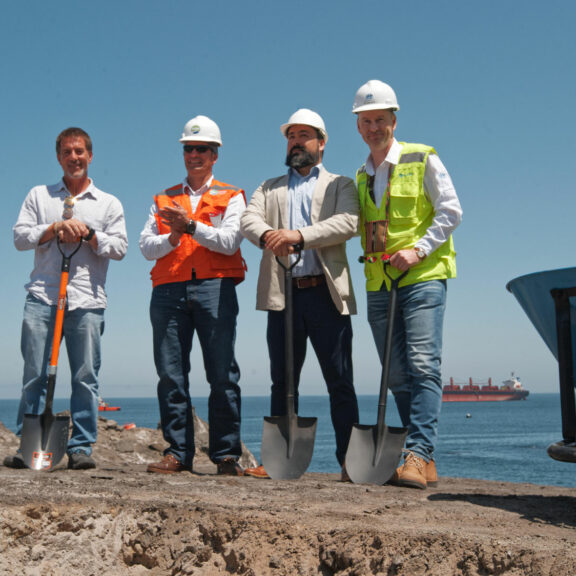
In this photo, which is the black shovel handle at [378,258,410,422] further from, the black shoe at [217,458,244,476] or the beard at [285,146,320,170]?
the black shoe at [217,458,244,476]

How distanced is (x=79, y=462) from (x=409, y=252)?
8.79ft

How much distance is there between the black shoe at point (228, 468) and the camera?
4.69 meters

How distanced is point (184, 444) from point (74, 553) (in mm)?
1498

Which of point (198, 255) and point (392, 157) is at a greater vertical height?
point (392, 157)

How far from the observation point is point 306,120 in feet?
15.1

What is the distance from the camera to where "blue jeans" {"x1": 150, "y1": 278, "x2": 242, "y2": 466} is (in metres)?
4.68

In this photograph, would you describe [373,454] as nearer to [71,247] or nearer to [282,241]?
[282,241]

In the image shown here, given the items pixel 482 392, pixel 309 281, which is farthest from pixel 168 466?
pixel 482 392

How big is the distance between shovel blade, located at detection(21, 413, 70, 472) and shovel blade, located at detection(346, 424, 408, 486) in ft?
6.45

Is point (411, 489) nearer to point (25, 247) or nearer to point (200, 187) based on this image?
point (200, 187)

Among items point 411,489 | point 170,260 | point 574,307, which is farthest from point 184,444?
point 574,307

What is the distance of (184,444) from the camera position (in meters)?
4.79

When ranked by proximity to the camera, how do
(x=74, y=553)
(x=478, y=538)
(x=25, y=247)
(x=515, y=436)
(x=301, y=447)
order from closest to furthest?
(x=478, y=538) < (x=74, y=553) < (x=301, y=447) < (x=25, y=247) < (x=515, y=436)

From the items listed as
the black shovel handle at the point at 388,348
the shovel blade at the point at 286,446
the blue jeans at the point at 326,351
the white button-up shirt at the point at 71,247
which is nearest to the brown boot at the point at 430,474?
the black shovel handle at the point at 388,348
